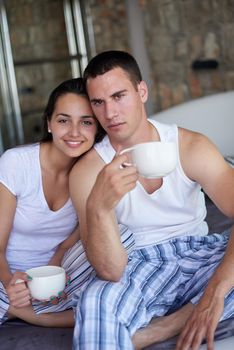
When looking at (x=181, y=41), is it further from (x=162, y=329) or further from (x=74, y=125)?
→ (x=162, y=329)

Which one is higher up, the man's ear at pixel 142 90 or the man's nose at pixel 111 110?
the man's ear at pixel 142 90

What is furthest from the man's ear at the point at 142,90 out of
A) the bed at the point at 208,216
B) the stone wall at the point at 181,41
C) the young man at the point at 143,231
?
the stone wall at the point at 181,41

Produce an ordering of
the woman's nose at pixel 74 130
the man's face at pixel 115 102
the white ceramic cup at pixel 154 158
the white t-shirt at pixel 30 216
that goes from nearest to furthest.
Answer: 1. the white ceramic cup at pixel 154 158
2. the man's face at pixel 115 102
3. the woman's nose at pixel 74 130
4. the white t-shirt at pixel 30 216

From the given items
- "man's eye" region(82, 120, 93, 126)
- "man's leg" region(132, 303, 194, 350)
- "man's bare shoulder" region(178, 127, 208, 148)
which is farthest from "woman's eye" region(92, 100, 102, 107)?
"man's leg" region(132, 303, 194, 350)

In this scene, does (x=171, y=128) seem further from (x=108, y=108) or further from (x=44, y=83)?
(x=44, y=83)

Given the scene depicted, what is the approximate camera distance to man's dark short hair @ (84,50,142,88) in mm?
1643

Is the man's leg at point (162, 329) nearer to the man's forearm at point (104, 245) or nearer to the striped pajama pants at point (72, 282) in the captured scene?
the man's forearm at point (104, 245)

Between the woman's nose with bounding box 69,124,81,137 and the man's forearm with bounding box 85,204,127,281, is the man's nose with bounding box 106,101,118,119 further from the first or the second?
the man's forearm with bounding box 85,204,127,281

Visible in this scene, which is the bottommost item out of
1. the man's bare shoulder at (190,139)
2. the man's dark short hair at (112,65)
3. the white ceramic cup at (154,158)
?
the man's bare shoulder at (190,139)

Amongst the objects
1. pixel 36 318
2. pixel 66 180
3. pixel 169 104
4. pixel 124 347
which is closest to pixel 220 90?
pixel 169 104

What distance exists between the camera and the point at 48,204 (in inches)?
73.4

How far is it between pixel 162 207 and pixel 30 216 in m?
0.47

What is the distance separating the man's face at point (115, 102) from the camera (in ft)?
5.31

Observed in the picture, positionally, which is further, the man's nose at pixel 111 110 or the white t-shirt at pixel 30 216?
the white t-shirt at pixel 30 216
